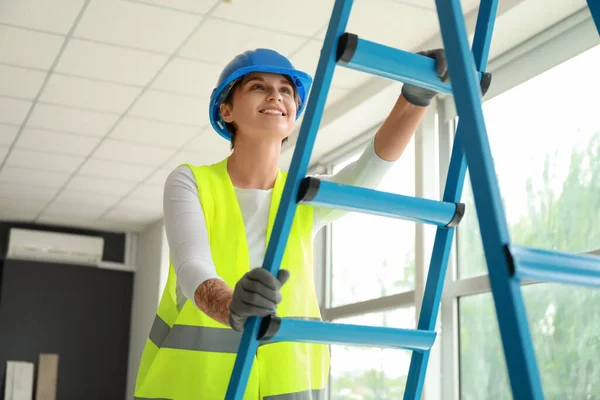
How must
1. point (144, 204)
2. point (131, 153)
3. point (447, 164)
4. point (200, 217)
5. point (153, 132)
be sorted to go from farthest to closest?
1. point (144, 204)
2. point (131, 153)
3. point (153, 132)
4. point (447, 164)
5. point (200, 217)

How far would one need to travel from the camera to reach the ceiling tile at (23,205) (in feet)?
23.7

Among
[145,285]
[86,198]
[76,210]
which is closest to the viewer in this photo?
[86,198]

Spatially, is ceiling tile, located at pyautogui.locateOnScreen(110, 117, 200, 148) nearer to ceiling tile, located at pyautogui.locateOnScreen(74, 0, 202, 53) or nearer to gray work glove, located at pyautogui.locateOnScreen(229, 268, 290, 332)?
ceiling tile, located at pyautogui.locateOnScreen(74, 0, 202, 53)

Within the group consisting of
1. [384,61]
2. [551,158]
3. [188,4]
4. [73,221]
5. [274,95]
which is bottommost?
[384,61]

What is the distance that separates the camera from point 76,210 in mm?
7500

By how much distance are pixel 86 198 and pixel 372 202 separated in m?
6.20

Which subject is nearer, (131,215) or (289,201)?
(289,201)

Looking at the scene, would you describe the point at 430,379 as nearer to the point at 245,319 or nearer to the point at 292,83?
the point at 292,83

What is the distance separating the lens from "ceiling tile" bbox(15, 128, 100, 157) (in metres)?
5.46

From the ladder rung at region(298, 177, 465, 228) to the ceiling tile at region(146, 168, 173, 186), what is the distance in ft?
16.3

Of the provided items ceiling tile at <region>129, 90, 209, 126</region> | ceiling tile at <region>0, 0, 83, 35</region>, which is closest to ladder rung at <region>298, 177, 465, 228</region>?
ceiling tile at <region>0, 0, 83, 35</region>

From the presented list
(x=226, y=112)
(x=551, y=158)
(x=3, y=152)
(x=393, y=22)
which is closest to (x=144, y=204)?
(x=3, y=152)

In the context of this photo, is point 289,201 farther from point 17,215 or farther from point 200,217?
point 17,215

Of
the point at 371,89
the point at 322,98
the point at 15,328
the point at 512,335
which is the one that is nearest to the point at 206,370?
the point at 322,98
